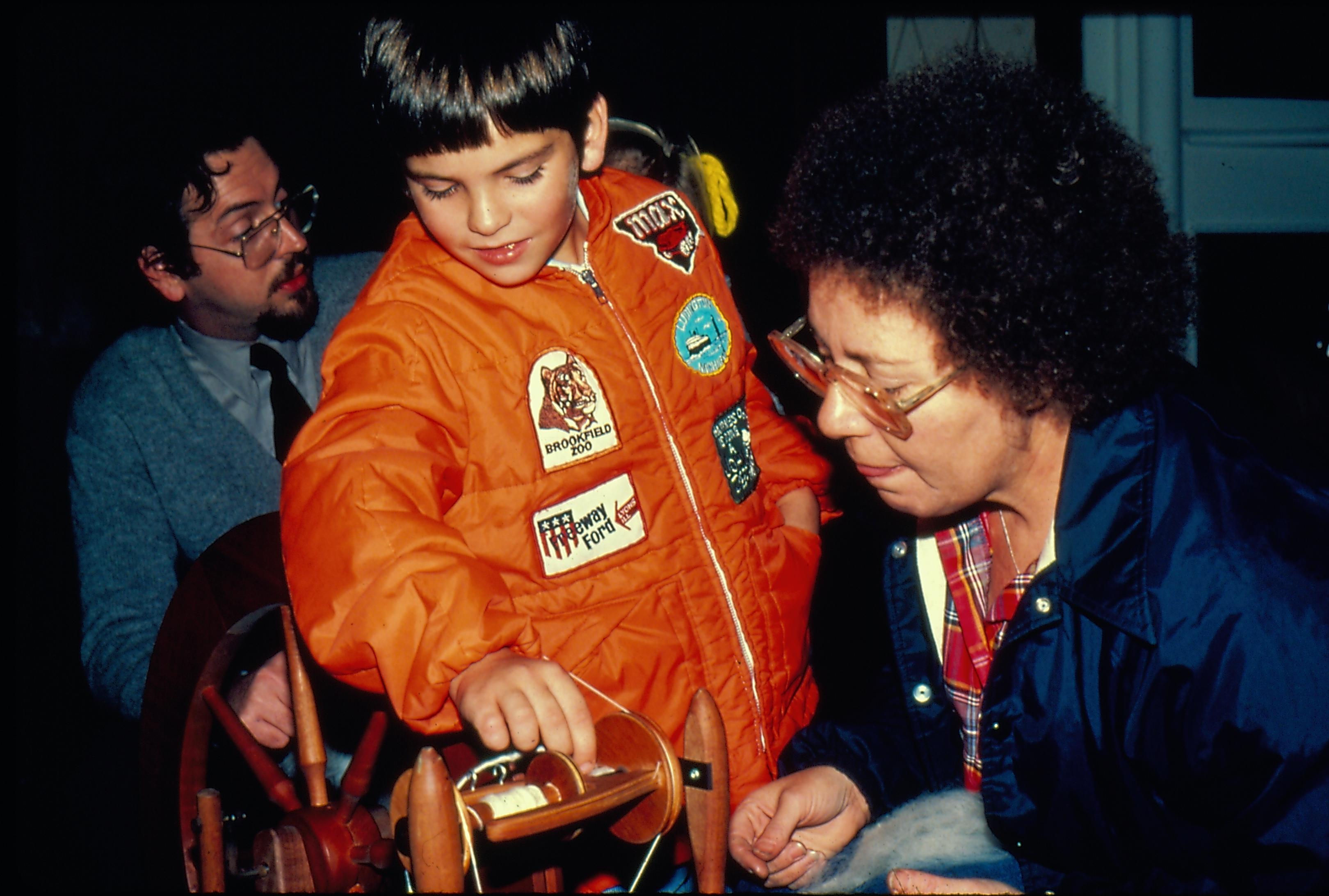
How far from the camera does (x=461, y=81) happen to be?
1.63 m

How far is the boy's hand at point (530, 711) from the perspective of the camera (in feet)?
4.06

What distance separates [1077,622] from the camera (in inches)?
54.6

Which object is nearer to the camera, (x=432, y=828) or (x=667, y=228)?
(x=432, y=828)

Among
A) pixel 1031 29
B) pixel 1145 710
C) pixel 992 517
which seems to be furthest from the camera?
pixel 1031 29

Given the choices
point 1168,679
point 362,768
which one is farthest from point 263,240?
point 1168,679

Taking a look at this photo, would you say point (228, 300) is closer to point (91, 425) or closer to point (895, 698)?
point (91, 425)

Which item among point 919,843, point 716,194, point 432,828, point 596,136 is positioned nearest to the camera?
point 432,828

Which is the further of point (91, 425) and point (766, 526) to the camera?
point (91, 425)

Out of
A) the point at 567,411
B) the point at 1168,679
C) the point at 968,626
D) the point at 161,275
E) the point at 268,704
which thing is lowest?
the point at 268,704

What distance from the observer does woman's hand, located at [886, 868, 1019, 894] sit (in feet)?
4.53

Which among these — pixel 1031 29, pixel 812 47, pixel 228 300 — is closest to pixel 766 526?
pixel 228 300

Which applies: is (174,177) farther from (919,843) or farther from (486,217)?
(919,843)

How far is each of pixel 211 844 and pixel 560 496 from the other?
758 millimetres

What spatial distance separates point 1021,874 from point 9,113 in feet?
12.0
